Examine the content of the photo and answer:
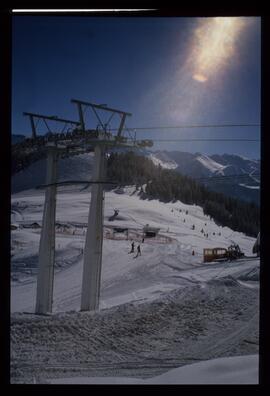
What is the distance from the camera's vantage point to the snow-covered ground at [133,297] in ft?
Result: 9.11

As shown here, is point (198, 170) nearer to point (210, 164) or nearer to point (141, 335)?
point (210, 164)

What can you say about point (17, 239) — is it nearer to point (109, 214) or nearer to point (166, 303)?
point (109, 214)

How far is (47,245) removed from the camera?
9.77 feet

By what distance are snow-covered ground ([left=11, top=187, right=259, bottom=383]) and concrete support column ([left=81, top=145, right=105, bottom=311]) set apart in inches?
1.6

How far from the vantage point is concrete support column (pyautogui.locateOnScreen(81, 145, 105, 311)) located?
2939 millimetres

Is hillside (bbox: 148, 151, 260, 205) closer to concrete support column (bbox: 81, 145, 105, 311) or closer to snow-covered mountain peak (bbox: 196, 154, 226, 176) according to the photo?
snow-covered mountain peak (bbox: 196, 154, 226, 176)

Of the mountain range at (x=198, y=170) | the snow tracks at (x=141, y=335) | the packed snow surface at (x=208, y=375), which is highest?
the mountain range at (x=198, y=170)

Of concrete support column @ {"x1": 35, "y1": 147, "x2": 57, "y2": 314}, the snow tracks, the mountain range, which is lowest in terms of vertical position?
the snow tracks

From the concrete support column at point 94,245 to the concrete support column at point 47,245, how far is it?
0.78 feet

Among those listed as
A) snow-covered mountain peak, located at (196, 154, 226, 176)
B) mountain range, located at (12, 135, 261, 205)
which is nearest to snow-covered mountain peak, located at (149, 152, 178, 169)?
mountain range, located at (12, 135, 261, 205)

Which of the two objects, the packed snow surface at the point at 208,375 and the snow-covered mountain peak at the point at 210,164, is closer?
the packed snow surface at the point at 208,375

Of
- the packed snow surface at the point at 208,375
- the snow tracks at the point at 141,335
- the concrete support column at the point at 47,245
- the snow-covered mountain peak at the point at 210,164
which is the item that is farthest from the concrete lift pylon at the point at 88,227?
the packed snow surface at the point at 208,375

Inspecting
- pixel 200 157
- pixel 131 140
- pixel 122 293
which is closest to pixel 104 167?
pixel 131 140

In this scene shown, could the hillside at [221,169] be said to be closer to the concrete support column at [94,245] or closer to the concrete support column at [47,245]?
the concrete support column at [94,245]
